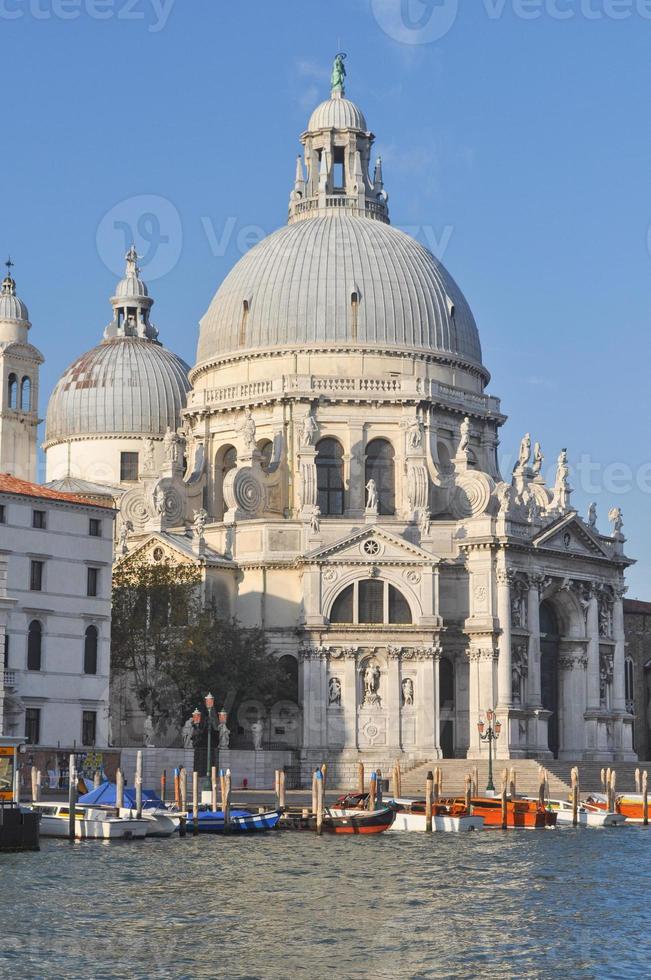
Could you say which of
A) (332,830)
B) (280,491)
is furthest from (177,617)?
(332,830)

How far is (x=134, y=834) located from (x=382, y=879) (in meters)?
10.4

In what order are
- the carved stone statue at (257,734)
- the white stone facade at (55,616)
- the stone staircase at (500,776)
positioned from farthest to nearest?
the carved stone statue at (257,734) → the stone staircase at (500,776) → the white stone facade at (55,616)

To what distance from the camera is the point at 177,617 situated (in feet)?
246

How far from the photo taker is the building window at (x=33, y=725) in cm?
6278

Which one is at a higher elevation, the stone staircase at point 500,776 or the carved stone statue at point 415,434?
the carved stone statue at point 415,434

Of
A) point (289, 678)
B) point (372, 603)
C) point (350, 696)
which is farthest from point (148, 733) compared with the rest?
point (372, 603)

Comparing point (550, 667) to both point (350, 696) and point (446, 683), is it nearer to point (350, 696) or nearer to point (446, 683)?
point (446, 683)

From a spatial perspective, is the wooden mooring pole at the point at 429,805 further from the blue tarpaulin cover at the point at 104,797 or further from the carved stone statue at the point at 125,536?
the carved stone statue at the point at 125,536

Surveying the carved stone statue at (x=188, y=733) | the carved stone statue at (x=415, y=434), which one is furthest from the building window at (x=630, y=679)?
the carved stone statue at (x=188, y=733)

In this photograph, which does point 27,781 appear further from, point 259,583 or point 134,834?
point 259,583

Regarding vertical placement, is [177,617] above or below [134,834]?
above

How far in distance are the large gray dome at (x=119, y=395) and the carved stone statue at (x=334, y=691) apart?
76.5 feet

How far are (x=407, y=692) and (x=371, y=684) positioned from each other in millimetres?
1461

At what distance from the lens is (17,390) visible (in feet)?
290
